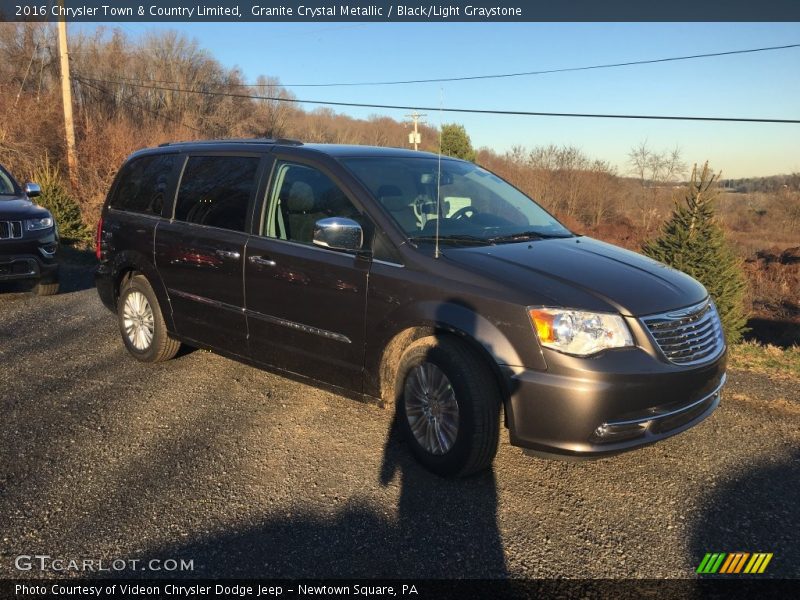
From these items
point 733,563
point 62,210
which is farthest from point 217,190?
point 62,210

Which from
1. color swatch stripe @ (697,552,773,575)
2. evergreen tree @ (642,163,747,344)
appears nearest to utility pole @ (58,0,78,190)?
evergreen tree @ (642,163,747,344)

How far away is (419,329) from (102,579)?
6.35 feet

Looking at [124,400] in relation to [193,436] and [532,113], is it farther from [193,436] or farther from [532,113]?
[532,113]

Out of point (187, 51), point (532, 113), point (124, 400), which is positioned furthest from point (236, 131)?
point (124, 400)

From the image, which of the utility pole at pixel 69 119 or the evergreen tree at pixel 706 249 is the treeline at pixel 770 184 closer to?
the evergreen tree at pixel 706 249

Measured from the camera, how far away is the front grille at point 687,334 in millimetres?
3195

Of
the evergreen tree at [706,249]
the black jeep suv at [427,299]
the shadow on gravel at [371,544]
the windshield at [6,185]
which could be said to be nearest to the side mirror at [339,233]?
the black jeep suv at [427,299]

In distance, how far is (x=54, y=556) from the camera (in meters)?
2.73

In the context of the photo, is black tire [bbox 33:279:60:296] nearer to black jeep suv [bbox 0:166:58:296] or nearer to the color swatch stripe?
black jeep suv [bbox 0:166:58:296]

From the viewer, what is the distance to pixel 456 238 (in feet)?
12.6

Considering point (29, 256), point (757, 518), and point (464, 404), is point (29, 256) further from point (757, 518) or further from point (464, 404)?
point (757, 518)

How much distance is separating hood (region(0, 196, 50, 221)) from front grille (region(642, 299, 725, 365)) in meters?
7.40

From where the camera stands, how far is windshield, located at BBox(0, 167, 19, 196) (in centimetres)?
827

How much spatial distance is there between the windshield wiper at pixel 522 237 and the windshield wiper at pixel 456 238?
8cm
